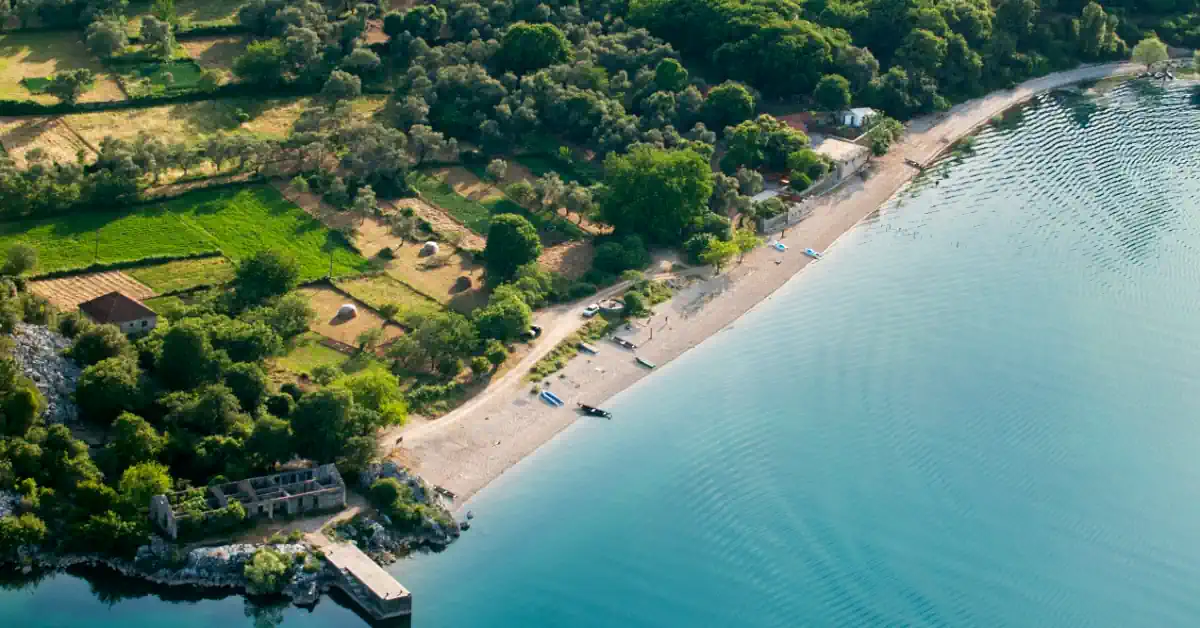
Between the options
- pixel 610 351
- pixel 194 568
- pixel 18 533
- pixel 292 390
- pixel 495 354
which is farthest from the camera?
pixel 610 351

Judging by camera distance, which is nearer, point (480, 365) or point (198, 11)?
point (480, 365)

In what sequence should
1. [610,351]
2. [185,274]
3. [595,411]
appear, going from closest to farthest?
[595,411] → [610,351] → [185,274]

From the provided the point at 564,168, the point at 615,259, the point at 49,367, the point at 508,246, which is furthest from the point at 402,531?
the point at 564,168

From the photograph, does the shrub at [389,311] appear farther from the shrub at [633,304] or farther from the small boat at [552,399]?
the shrub at [633,304]

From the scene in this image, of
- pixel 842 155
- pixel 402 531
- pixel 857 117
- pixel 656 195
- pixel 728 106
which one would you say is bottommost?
pixel 402 531

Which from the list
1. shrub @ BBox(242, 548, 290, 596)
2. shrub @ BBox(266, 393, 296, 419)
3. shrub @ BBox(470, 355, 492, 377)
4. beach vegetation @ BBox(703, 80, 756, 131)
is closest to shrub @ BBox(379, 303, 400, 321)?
shrub @ BBox(470, 355, 492, 377)

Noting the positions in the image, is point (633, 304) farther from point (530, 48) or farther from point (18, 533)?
point (18, 533)

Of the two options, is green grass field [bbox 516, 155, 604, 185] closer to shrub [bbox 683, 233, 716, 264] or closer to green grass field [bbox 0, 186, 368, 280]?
shrub [bbox 683, 233, 716, 264]

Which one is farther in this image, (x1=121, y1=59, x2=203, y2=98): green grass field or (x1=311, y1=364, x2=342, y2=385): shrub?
(x1=121, y1=59, x2=203, y2=98): green grass field
